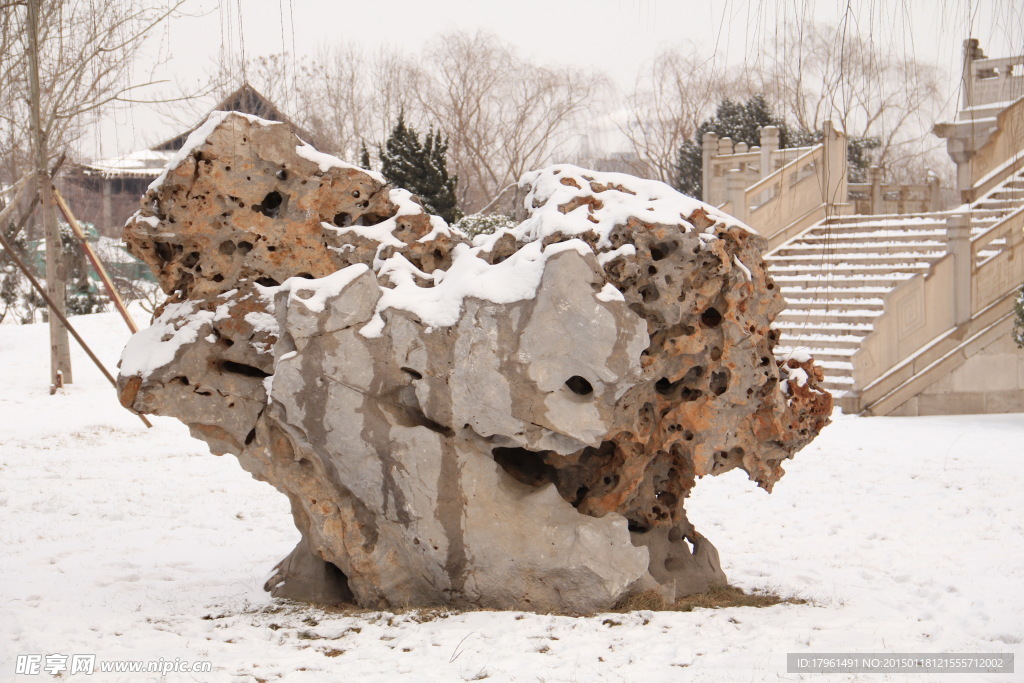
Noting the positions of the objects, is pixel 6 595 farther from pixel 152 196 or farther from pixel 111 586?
pixel 152 196

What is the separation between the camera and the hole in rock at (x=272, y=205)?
18.7ft

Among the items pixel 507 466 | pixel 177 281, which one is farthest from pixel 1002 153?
pixel 177 281

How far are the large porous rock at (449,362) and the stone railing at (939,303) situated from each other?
7.98m

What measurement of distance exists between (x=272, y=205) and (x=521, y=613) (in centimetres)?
293

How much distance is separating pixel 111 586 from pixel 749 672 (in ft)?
13.4

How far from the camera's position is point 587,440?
5.07 m

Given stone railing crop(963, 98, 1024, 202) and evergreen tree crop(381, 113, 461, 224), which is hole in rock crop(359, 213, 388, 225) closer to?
evergreen tree crop(381, 113, 461, 224)

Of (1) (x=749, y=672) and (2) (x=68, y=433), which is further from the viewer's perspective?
(2) (x=68, y=433)

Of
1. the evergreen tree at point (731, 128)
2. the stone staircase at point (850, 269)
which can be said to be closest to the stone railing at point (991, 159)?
the stone staircase at point (850, 269)

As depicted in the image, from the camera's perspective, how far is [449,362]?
16.9ft

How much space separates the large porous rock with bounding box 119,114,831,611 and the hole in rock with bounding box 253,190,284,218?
0.07 feet

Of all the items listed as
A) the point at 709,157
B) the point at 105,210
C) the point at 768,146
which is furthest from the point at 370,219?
the point at 105,210

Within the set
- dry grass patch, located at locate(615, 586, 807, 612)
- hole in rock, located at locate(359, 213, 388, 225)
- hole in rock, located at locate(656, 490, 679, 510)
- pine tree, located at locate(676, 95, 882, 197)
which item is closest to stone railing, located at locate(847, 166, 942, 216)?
pine tree, located at locate(676, 95, 882, 197)

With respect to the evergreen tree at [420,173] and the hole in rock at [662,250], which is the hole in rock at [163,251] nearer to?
the hole in rock at [662,250]
